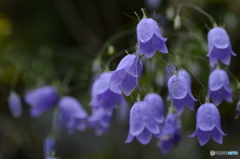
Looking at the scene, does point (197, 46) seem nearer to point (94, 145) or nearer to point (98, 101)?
point (98, 101)

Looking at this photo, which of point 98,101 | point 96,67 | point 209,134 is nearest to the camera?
point 209,134

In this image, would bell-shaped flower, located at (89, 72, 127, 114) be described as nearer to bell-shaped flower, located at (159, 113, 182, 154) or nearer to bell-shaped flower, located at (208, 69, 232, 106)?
bell-shaped flower, located at (159, 113, 182, 154)

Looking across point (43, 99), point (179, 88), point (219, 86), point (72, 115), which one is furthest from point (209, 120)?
point (43, 99)

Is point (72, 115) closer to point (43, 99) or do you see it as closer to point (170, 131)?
point (43, 99)

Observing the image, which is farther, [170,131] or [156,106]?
[170,131]

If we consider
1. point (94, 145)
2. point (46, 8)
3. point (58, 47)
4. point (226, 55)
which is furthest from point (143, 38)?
point (46, 8)

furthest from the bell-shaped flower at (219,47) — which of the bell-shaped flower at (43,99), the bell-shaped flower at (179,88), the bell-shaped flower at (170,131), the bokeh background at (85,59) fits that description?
the bell-shaped flower at (43,99)

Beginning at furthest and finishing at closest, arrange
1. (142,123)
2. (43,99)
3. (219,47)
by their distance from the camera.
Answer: (43,99) → (219,47) → (142,123)
